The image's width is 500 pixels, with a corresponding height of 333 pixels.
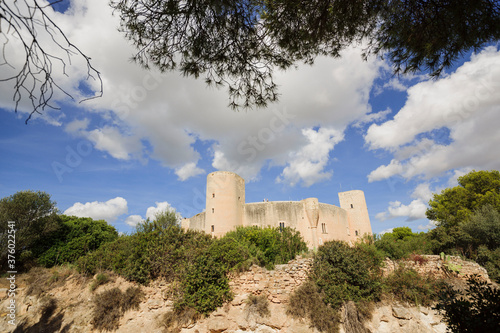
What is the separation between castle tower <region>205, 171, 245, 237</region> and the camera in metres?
21.9

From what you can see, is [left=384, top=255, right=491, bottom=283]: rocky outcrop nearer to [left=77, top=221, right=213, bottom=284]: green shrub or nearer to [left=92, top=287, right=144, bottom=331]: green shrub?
[left=77, top=221, right=213, bottom=284]: green shrub

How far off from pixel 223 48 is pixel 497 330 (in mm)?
6674

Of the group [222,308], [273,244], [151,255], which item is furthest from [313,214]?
[151,255]

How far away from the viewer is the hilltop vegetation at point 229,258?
8.85 metres

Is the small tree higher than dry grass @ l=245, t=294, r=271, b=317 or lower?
higher

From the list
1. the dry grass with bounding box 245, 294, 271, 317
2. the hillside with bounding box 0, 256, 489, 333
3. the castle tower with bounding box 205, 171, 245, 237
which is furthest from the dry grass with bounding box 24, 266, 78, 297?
the castle tower with bounding box 205, 171, 245, 237

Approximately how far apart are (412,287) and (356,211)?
2164 centimetres

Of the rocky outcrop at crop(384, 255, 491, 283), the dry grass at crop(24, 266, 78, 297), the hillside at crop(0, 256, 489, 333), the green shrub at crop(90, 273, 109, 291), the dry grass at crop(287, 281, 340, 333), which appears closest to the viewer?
the dry grass at crop(287, 281, 340, 333)

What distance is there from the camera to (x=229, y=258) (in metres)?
10.4

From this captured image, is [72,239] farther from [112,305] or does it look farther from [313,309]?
[313,309]

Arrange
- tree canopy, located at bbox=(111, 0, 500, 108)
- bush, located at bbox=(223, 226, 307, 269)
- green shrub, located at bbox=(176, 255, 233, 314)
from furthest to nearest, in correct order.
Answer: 1. bush, located at bbox=(223, 226, 307, 269)
2. green shrub, located at bbox=(176, 255, 233, 314)
3. tree canopy, located at bbox=(111, 0, 500, 108)

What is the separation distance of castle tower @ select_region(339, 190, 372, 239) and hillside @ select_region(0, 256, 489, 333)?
60.0ft

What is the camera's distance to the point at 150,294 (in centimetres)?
1009

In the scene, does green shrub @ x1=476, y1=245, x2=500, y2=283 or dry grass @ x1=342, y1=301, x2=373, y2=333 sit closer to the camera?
dry grass @ x1=342, y1=301, x2=373, y2=333
